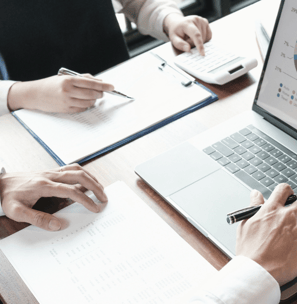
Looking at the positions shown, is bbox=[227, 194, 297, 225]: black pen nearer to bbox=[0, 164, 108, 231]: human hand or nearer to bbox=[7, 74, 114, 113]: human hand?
bbox=[0, 164, 108, 231]: human hand

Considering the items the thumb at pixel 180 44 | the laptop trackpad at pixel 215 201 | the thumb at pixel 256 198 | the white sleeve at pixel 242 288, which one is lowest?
the white sleeve at pixel 242 288

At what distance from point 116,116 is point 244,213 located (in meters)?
0.48

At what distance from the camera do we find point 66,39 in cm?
146

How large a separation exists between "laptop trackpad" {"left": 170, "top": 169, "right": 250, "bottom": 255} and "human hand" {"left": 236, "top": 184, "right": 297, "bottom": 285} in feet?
0.12

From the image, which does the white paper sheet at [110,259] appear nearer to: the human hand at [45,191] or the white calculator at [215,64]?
the human hand at [45,191]

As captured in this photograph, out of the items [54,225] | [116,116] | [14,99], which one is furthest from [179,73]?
[54,225]

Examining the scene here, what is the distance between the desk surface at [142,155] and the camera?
2.22ft

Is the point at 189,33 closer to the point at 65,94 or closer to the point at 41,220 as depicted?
the point at 65,94

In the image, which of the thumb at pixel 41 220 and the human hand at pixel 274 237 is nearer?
the human hand at pixel 274 237

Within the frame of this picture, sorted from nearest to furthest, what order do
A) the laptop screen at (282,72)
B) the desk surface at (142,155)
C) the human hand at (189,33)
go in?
1. the desk surface at (142,155)
2. the laptop screen at (282,72)
3. the human hand at (189,33)

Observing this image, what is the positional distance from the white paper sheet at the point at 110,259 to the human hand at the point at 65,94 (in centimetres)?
36

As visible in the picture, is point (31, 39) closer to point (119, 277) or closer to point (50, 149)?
point (50, 149)

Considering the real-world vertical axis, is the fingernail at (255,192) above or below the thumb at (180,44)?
below

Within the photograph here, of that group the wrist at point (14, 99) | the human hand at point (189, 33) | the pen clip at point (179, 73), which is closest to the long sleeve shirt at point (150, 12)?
the human hand at point (189, 33)
